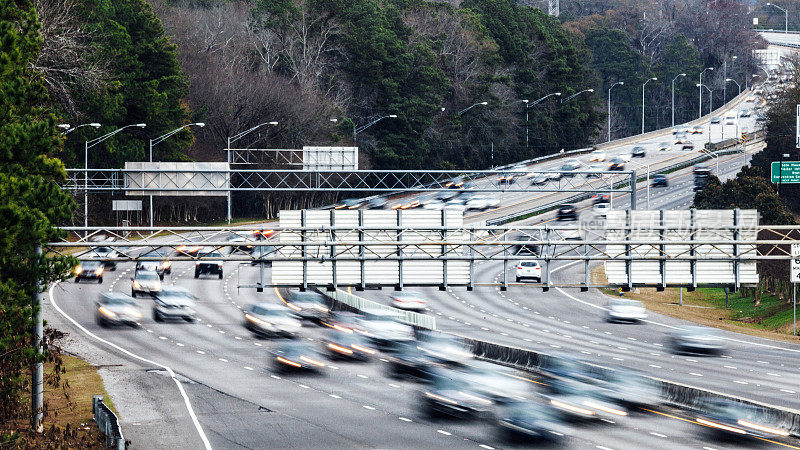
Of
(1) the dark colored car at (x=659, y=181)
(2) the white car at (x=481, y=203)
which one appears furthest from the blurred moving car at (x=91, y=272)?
(1) the dark colored car at (x=659, y=181)

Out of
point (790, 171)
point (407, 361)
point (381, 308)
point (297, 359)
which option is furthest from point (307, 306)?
point (790, 171)

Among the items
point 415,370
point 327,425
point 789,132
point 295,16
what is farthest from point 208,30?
point 327,425

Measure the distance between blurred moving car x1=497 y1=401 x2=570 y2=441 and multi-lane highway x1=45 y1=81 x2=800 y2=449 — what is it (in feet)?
1.83

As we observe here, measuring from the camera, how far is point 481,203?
4235 inches

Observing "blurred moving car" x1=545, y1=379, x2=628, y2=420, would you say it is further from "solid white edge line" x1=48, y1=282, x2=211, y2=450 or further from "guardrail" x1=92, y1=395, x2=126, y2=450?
"guardrail" x1=92, y1=395, x2=126, y2=450

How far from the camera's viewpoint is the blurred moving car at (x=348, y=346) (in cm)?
5531

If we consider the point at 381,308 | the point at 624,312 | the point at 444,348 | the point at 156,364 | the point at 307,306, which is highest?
the point at 381,308

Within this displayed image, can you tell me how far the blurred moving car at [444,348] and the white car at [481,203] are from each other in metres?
52.2

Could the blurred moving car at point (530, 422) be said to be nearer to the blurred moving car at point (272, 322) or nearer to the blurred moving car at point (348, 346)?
the blurred moving car at point (348, 346)

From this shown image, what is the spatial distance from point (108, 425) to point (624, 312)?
41644 millimetres

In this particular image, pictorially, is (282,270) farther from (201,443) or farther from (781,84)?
(781,84)

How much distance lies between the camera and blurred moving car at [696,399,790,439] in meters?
36.4

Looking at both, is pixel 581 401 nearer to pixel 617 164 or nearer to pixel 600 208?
pixel 600 208

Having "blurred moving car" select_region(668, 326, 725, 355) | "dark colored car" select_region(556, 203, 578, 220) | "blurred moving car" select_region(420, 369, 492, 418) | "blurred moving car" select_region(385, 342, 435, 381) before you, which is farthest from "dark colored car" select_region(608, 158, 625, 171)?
"blurred moving car" select_region(420, 369, 492, 418)
